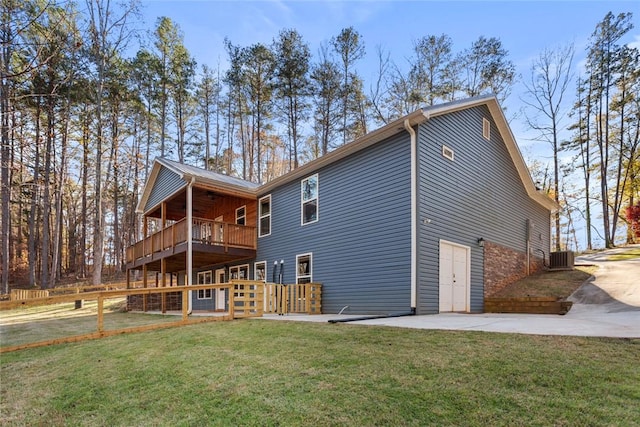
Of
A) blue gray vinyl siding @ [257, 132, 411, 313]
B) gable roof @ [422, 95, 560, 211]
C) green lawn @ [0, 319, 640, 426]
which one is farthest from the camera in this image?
gable roof @ [422, 95, 560, 211]

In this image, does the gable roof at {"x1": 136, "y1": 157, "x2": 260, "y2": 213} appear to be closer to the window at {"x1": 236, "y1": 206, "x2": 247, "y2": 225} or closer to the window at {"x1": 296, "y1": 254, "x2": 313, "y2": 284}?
the window at {"x1": 236, "y1": 206, "x2": 247, "y2": 225}

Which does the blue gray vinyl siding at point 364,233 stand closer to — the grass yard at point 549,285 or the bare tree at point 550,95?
the grass yard at point 549,285

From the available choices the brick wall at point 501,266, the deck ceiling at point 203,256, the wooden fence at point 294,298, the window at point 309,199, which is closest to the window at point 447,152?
the brick wall at point 501,266

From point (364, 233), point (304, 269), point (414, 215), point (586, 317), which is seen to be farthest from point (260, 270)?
point (586, 317)

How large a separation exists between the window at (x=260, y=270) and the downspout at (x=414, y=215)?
600 cm

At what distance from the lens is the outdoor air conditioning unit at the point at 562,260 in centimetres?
1382

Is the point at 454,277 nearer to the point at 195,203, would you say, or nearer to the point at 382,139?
the point at 382,139

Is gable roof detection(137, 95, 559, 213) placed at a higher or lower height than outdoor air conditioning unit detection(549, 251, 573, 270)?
higher

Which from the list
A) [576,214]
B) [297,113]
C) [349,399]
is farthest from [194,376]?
[576,214]

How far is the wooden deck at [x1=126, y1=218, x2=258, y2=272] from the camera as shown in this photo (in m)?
12.3

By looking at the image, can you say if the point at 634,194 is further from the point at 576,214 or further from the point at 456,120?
the point at 456,120

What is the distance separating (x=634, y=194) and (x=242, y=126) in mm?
24794

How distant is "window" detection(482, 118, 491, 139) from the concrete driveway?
5.17 m

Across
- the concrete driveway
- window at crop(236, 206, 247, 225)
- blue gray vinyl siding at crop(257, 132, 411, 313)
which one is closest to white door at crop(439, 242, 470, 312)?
the concrete driveway
